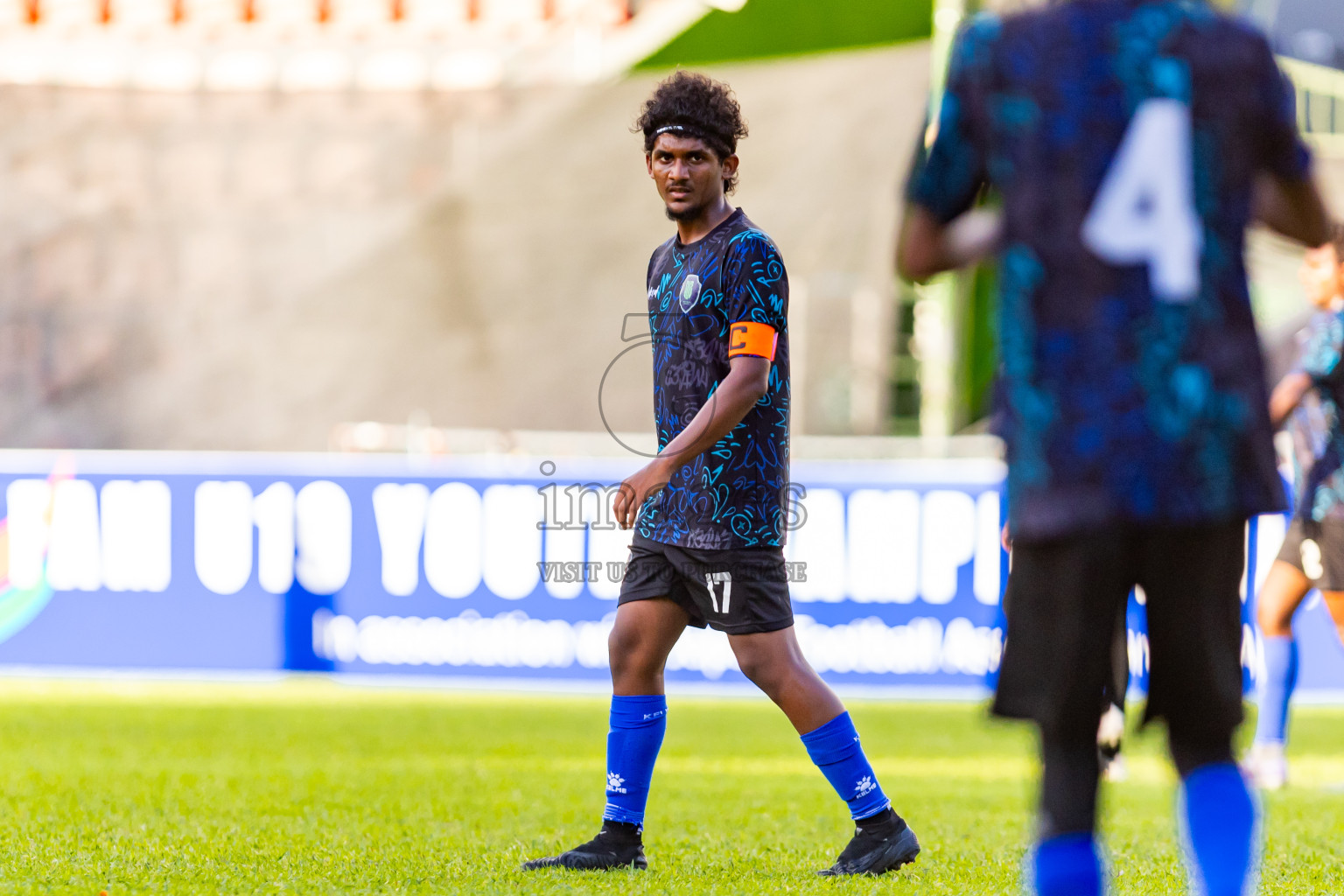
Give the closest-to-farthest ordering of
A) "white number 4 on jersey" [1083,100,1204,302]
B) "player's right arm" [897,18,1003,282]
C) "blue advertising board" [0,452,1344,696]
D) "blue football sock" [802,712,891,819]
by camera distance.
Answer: "white number 4 on jersey" [1083,100,1204,302] → "player's right arm" [897,18,1003,282] → "blue football sock" [802,712,891,819] → "blue advertising board" [0,452,1344,696]

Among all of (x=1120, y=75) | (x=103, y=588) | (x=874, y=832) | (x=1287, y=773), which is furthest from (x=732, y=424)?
(x=103, y=588)

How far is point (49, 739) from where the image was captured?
297 inches

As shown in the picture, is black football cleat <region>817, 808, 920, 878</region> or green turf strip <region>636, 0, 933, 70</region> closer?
black football cleat <region>817, 808, 920, 878</region>

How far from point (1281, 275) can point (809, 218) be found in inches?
205

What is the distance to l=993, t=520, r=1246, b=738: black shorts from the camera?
7.91ft

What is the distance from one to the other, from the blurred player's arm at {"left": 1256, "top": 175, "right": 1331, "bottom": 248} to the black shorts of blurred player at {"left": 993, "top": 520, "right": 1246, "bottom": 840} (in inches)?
19.2

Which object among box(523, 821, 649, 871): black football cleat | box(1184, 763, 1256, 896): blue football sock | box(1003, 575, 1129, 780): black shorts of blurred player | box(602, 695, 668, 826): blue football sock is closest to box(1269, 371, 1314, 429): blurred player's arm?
box(1003, 575, 1129, 780): black shorts of blurred player

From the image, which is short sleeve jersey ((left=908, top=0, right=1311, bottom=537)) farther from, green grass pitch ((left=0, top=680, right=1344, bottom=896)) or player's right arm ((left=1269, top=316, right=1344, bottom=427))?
player's right arm ((left=1269, top=316, right=1344, bottom=427))

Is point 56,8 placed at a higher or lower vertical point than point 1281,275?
higher

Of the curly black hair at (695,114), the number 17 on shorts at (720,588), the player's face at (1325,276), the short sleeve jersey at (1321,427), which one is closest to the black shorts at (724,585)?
the number 17 on shorts at (720,588)

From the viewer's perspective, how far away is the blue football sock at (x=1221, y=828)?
2.46 m

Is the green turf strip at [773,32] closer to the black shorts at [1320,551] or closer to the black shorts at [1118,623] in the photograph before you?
the black shorts at [1320,551]

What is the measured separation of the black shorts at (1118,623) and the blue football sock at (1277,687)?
456 cm

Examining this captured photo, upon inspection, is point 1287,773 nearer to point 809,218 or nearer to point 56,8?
point 809,218
